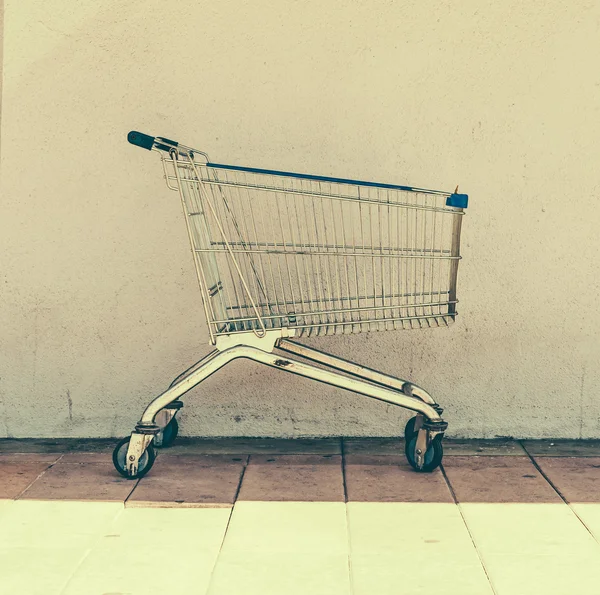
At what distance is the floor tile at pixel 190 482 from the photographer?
11.8 feet

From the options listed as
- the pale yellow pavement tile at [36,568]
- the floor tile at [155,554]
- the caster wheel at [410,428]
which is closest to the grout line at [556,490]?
the caster wheel at [410,428]

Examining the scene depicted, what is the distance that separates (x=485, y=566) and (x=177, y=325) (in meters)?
1.99

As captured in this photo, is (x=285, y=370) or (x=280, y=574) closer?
(x=280, y=574)

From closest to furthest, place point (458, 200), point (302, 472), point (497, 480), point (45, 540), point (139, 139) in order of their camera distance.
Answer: point (45, 540)
point (139, 139)
point (458, 200)
point (497, 480)
point (302, 472)

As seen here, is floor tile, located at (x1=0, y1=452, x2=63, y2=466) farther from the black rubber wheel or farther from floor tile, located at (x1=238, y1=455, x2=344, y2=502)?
the black rubber wheel

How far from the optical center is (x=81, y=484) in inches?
149

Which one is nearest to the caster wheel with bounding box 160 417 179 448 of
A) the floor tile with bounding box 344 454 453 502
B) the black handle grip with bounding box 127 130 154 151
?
the floor tile with bounding box 344 454 453 502

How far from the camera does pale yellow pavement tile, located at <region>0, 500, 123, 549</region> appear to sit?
10.5 feet

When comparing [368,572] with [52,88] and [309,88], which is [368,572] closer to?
[309,88]

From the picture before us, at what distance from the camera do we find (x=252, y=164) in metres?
4.26

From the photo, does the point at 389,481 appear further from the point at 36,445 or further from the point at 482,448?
the point at 36,445

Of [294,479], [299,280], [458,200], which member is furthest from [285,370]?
[458,200]

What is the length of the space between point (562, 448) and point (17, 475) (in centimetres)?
248

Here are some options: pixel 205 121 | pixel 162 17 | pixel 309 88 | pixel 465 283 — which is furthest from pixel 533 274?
pixel 162 17
